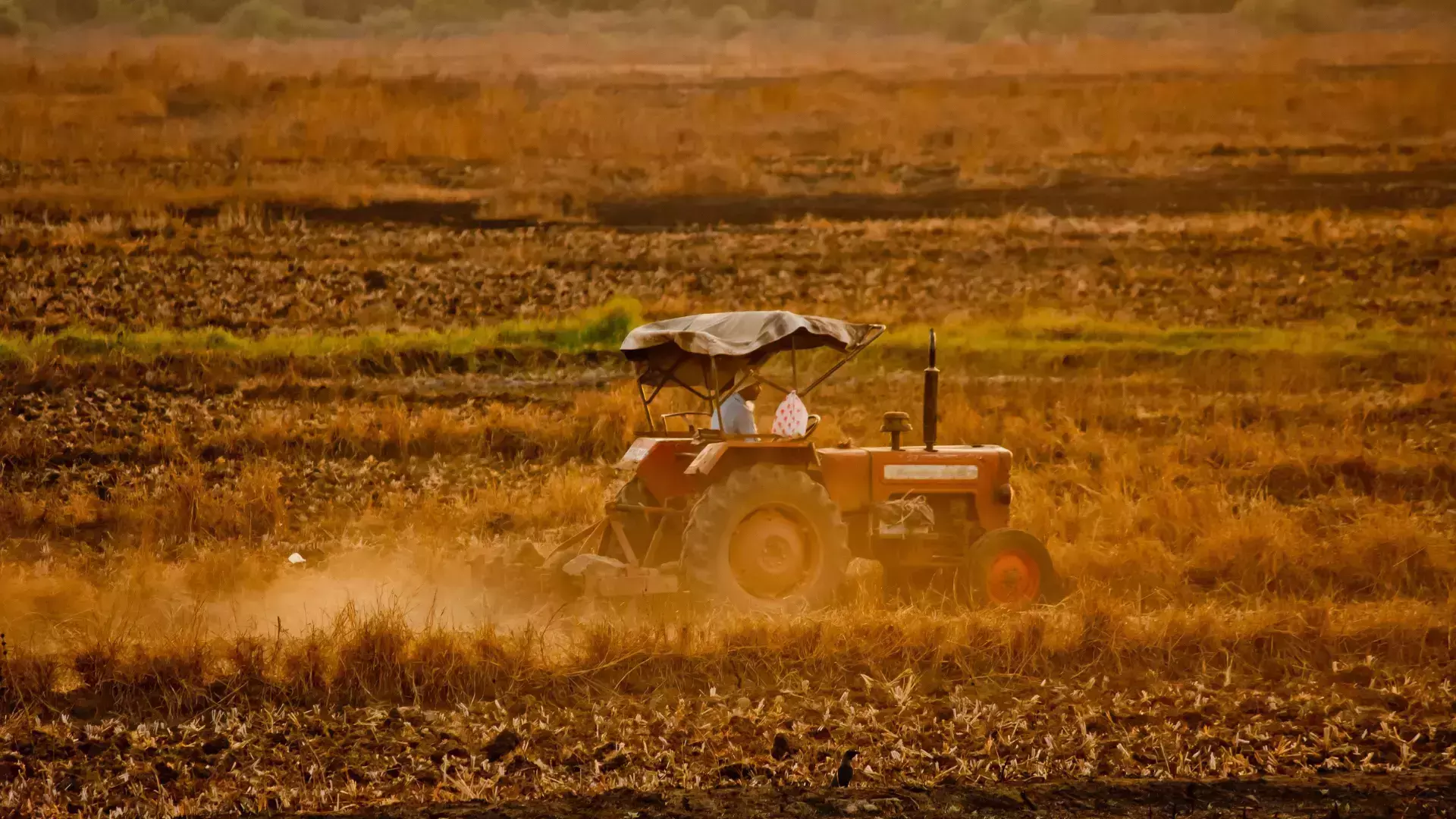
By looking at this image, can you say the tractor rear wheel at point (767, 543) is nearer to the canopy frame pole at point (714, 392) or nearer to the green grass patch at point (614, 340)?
the canopy frame pole at point (714, 392)

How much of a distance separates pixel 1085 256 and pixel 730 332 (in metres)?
15.3

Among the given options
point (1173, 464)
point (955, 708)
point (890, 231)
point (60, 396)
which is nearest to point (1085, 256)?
point (890, 231)

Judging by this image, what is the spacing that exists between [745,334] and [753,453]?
0.53 metres

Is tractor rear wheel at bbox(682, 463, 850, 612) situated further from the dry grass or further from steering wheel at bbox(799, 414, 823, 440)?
the dry grass

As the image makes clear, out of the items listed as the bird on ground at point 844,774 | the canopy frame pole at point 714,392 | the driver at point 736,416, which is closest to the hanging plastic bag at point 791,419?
the driver at point 736,416

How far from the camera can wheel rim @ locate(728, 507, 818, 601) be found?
297 inches

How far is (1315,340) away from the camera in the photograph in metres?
18.3

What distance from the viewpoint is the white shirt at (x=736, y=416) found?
25.3 feet

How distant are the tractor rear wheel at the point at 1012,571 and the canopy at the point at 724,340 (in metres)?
1.12

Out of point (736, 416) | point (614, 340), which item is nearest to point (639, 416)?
point (614, 340)

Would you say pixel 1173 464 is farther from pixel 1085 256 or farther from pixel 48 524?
pixel 1085 256

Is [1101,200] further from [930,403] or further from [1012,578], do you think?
[930,403]

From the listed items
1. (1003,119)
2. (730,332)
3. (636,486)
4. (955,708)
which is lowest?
(955,708)

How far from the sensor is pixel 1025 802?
5547 millimetres
